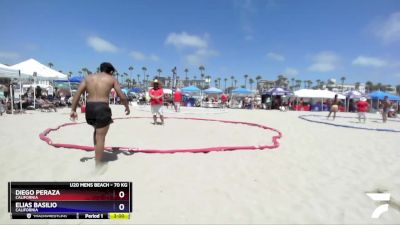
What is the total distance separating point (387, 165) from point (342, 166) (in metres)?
1.10

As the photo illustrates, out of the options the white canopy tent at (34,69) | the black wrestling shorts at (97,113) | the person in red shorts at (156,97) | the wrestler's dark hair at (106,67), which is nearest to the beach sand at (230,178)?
the black wrestling shorts at (97,113)

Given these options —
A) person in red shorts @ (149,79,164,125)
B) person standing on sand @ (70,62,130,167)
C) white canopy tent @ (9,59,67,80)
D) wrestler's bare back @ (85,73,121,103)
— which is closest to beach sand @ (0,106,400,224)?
person standing on sand @ (70,62,130,167)

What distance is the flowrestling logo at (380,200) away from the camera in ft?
11.5

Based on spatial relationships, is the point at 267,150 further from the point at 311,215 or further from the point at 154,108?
the point at 154,108

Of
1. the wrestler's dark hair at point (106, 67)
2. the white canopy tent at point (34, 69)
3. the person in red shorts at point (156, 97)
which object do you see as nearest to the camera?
the wrestler's dark hair at point (106, 67)

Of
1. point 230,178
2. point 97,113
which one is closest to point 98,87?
point 97,113

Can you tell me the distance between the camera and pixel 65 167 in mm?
4625

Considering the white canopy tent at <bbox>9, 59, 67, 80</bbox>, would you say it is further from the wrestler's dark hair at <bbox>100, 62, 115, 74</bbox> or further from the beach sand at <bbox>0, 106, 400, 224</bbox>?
the wrestler's dark hair at <bbox>100, 62, 115, 74</bbox>

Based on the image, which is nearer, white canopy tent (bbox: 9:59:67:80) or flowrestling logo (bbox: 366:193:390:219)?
flowrestling logo (bbox: 366:193:390:219)
